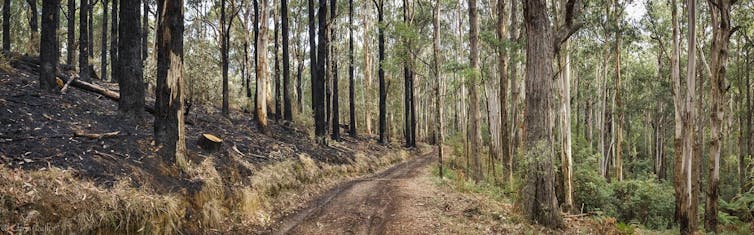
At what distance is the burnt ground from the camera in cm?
577

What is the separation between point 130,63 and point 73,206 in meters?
5.10

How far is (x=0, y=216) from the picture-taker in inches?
165

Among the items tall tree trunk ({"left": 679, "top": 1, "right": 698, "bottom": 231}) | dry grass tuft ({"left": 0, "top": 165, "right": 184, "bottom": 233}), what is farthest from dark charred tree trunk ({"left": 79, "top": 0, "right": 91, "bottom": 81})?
tall tree trunk ({"left": 679, "top": 1, "right": 698, "bottom": 231})

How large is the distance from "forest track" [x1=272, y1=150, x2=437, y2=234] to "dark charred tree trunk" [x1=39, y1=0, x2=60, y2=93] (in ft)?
21.3

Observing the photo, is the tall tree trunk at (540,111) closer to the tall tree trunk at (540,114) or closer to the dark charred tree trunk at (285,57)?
the tall tree trunk at (540,114)

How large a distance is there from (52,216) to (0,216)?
473mm

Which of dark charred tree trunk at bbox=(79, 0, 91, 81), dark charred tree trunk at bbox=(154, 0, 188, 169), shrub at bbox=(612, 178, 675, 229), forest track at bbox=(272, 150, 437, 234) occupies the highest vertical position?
dark charred tree trunk at bbox=(79, 0, 91, 81)

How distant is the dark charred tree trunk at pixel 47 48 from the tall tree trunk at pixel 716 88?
15679 mm

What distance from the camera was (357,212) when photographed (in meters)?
8.44

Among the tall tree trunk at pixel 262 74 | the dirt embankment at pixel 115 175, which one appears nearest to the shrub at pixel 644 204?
the dirt embankment at pixel 115 175

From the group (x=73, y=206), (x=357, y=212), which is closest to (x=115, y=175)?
(x=73, y=206)

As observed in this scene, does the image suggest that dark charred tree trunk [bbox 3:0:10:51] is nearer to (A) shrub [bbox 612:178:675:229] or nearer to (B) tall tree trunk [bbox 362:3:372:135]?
(B) tall tree trunk [bbox 362:3:372:135]

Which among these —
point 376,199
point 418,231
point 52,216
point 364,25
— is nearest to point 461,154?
point 364,25

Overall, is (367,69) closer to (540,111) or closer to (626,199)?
(626,199)
